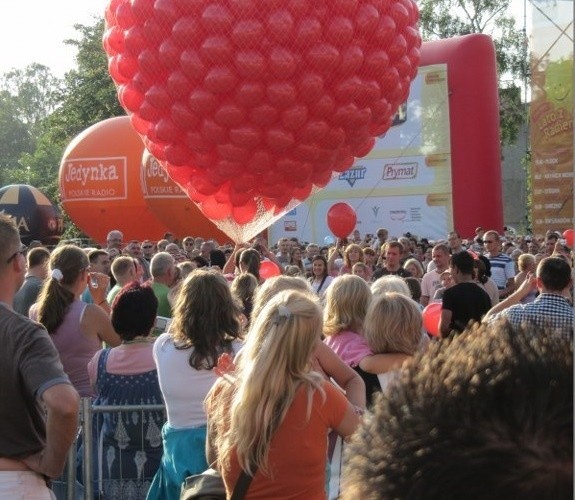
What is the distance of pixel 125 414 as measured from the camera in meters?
5.04

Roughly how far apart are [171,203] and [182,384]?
1826 centimetres

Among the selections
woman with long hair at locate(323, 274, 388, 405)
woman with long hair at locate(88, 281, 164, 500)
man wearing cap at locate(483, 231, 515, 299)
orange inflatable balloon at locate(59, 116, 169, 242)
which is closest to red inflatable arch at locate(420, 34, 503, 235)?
orange inflatable balloon at locate(59, 116, 169, 242)

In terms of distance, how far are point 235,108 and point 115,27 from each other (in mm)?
1303

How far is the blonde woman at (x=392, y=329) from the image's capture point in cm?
455

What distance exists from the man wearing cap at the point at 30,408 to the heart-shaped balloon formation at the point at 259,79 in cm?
367

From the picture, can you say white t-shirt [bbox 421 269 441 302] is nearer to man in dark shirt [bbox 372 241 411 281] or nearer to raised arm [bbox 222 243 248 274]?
man in dark shirt [bbox 372 241 411 281]

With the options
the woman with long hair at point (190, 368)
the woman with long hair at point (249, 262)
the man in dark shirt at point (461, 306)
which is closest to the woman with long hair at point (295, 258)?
the woman with long hair at point (249, 262)

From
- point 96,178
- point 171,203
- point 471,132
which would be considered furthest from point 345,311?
point 96,178

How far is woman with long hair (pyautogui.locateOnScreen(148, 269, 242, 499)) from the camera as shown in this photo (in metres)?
4.26

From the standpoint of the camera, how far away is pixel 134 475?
5074 mm

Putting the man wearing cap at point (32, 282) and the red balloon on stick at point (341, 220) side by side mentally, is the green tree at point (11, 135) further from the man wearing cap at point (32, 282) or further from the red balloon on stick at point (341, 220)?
the man wearing cap at point (32, 282)

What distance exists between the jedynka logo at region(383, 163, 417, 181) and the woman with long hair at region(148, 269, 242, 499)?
53.9 ft

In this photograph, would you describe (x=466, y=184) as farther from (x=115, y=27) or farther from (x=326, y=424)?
(x=326, y=424)

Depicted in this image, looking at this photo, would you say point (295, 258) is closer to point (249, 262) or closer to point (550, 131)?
point (249, 262)
